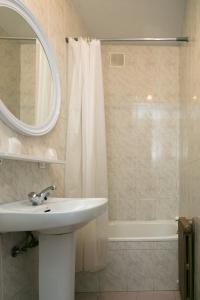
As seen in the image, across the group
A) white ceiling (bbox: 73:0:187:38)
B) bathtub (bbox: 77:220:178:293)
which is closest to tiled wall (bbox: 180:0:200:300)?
white ceiling (bbox: 73:0:187:38)

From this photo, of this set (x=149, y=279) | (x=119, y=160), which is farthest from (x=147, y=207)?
(x=149, y=279)

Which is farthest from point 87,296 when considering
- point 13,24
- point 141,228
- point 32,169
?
point 13,24

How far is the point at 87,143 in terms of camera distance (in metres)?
2.24

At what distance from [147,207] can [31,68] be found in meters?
2.05

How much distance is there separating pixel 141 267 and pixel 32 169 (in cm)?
144

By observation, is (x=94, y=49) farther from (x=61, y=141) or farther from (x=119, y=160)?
(x=119, y=160)

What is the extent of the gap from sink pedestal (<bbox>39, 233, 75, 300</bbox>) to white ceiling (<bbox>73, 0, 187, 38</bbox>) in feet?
6.81

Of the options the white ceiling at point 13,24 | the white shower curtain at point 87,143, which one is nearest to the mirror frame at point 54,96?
the white ceiling at point 13,24

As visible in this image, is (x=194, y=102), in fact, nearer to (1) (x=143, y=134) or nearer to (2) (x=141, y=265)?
(1) (x=143, y=134)

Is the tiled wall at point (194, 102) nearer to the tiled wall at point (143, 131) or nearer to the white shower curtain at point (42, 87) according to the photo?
the tiled wall at point (143, 131)

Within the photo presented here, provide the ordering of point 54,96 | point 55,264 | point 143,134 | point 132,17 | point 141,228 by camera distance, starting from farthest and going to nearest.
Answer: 1. point 143,134
2. point 141,228
3. point 132,17
4. point 54,96
5. point 55,264

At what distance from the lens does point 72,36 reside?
2.50 meters

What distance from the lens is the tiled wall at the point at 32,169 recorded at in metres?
1.37

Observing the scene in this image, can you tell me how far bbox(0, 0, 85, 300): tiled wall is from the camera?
1372mm
